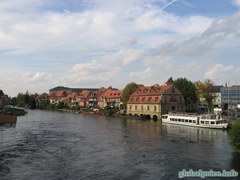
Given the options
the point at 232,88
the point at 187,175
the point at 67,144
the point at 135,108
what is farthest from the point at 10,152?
the point at 232,88

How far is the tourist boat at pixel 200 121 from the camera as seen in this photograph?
63.0 metres

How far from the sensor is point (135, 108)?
10200 cm

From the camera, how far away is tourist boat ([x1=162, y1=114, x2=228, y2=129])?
63.0 metres

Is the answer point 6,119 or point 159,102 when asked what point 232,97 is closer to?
point 159,102

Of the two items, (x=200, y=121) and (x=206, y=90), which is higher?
(x=206, y=90)

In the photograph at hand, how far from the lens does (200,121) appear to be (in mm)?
67375

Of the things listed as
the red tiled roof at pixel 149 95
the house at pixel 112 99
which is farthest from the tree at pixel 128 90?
the house at pixel 112 99

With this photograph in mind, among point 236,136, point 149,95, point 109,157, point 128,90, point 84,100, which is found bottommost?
point 109,157

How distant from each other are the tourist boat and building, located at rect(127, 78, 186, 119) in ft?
35.5

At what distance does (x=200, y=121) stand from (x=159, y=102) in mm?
22885

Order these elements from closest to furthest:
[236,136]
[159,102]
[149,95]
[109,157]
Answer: [236,136], [109,157], [159,102], [149,95]

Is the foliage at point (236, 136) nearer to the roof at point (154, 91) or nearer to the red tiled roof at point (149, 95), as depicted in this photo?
the red tiled roof at point (149, 95)

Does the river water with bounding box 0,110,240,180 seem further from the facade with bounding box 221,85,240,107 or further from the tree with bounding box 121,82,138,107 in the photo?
the facade with bounding box 221,85,240,107

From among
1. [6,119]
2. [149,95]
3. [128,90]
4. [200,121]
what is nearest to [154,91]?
[149,95]
